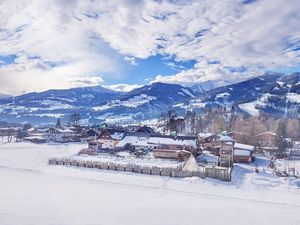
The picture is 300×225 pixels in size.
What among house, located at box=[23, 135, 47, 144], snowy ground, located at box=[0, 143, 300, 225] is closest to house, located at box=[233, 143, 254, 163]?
snowy ground, located at box=[0, 143, 300, 225]

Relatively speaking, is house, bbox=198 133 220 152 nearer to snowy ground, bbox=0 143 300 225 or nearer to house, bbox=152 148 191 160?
house, bbox=152 148 191 160

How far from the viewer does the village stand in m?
50.8

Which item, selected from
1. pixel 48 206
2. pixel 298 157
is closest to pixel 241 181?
pixel 48 206

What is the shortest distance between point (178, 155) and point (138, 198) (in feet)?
101

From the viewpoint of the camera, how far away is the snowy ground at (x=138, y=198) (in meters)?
28.5

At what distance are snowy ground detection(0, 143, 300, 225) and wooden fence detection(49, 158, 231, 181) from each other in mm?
1515

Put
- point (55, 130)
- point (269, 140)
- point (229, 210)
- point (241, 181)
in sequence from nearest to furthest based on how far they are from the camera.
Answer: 1. point (229, 210)
2. point (241, 181)
3. point (269, 140)
4. point (55, 130)

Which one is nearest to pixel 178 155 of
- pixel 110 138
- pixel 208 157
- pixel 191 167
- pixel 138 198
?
pixel 208 157

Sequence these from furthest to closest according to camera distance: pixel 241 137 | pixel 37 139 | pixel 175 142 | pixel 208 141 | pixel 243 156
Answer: pixel 37 139
pixel 241 137
pixel 208 141
pixel 175 142
pixel 243 156

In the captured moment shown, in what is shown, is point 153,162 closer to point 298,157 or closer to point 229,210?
point 229,210

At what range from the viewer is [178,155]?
66000 millimetres

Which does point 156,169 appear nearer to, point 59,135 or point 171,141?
point 171,141

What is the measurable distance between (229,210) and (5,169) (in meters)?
38.7

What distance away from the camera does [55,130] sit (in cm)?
11356
